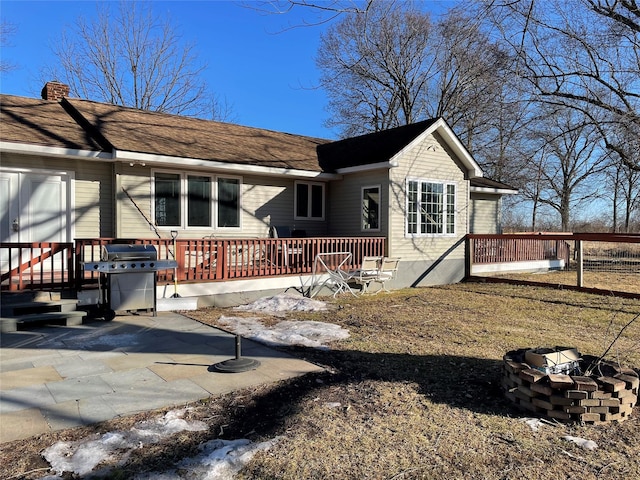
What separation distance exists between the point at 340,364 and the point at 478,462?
7.77 feet

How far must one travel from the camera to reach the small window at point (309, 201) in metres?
13.3

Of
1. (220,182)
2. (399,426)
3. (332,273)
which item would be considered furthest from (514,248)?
(399,426)

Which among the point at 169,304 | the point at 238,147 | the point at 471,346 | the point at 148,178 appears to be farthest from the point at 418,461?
the point at 238,147

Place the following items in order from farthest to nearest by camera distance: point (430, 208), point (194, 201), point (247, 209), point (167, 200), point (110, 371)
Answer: point (430, 208) < point (247, 209) < point (194, 201) < point (167, 200) < point (110, 371)

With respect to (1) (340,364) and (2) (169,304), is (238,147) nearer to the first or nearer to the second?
(2) (169,304)

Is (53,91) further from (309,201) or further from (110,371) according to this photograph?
(110,371)

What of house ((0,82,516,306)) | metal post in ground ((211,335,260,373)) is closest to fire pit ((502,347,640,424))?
metal post in ground ((211,335,260,373))

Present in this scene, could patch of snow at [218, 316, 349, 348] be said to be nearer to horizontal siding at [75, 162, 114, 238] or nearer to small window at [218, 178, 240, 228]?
horizontal siding at [75, 162, 114, 238]

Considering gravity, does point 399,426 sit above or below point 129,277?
below

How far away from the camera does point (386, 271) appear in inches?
455

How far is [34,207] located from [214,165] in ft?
12.8

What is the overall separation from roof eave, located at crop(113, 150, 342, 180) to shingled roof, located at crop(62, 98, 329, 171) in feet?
0.43

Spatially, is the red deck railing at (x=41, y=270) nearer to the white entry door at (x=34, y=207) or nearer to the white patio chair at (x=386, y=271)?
the white entry door at (x=34, y=207)

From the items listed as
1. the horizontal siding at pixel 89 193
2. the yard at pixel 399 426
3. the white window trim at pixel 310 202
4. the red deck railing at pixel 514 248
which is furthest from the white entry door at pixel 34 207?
the red deck railing at pixel 514 248
